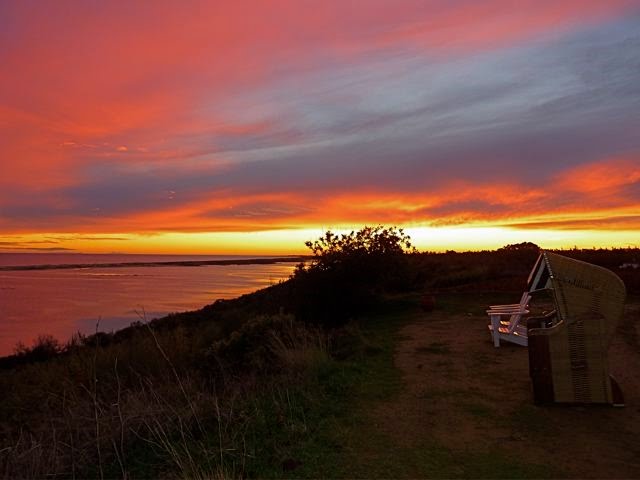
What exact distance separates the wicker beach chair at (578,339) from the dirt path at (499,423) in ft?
0.69

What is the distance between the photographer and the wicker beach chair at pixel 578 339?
6.23 m

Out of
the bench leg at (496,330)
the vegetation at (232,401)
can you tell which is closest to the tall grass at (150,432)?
the vegetation at (232,401)

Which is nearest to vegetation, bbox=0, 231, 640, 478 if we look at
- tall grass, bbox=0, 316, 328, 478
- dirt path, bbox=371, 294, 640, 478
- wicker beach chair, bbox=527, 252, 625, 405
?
tall grass, bbox=0, 316, 328, 478

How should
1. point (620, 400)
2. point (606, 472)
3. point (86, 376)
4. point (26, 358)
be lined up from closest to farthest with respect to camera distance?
point (606, 472)
point (620, 400)
point (86, 376)
point (26, 358)

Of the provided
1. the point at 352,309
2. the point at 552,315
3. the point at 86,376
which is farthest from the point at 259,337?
the point at 552,315

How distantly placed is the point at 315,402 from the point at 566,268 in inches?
139

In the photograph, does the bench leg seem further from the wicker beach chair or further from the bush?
the bush

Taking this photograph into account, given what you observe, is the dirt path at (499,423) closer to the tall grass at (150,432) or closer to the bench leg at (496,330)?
the bench leg at (496,330)

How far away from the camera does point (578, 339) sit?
627 cm

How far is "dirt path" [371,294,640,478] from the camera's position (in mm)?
4645

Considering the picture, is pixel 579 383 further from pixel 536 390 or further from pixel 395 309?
pixel 395 309

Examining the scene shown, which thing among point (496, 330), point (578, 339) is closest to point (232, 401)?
point (578, 339)

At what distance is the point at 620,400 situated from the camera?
20.6 feet

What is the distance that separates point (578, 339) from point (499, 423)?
1.51m
